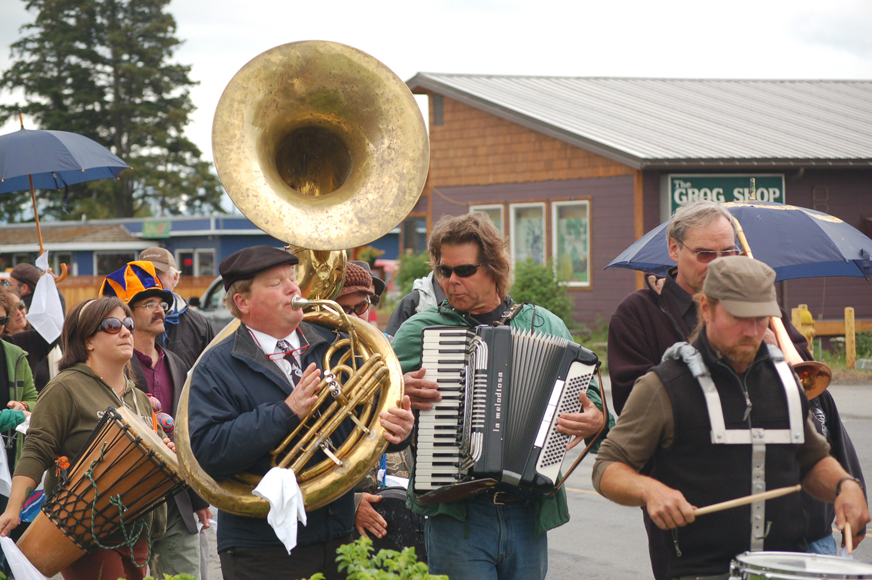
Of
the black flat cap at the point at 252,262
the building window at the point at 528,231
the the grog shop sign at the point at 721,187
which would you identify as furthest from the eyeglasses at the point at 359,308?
the building window at the point at 528,231

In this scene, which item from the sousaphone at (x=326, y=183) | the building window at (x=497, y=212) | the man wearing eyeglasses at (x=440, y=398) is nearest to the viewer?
the sousaphone at (x=326, y=183)

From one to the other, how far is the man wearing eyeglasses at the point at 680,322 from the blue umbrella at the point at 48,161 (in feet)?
12.6

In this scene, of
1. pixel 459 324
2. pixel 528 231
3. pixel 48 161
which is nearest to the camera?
pixel 459 324

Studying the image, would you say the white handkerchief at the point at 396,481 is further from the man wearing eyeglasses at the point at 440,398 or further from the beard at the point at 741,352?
the beard at the point at 741,352

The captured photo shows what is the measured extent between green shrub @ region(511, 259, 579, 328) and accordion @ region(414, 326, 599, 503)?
12873 mm

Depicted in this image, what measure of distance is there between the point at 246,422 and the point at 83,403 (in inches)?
49.3

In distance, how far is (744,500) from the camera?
2500 mm

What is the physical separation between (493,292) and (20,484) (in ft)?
6.85

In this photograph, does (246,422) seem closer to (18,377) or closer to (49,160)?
(18,377)

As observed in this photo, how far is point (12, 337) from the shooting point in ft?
17.9

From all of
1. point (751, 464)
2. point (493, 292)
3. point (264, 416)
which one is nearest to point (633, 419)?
point (751, 464)

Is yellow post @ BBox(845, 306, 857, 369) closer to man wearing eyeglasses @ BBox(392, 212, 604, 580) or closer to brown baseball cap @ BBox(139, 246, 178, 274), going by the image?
brown baseball cap @ BBox(139, 246, 178, 274)

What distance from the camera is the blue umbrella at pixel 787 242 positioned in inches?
170

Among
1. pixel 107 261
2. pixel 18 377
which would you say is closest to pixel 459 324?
pixel 18 377
